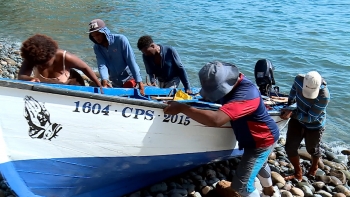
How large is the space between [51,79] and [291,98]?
3199 millimetres

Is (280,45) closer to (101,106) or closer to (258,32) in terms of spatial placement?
(258,32)

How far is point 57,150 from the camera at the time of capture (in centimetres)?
445

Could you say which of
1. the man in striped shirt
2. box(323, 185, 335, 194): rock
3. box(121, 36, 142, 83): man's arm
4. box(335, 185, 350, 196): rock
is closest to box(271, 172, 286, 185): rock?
the man in striped shirt

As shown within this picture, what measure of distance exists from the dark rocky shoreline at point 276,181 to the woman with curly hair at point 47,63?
1.37m

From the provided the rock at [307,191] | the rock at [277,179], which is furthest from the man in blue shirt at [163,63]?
the rock at [307,191]

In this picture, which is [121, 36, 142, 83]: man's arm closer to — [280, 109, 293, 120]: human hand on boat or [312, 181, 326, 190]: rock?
[280, 109, 293, 120]: human hand on boat

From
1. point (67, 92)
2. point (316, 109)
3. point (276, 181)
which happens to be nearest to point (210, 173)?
point (276, 181)

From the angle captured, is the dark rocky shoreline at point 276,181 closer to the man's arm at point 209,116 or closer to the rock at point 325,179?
the rock at point 325,179

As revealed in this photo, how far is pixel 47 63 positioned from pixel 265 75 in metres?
3.23

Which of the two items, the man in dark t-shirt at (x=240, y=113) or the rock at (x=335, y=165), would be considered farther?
the rock at (x=335, y=165)

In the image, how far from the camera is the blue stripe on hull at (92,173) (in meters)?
4.55

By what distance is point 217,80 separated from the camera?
374 cm

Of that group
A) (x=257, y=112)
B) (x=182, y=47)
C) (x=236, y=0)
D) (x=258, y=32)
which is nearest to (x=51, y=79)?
(x=257, y=112)

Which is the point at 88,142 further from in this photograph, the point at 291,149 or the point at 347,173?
the point at 347,173
